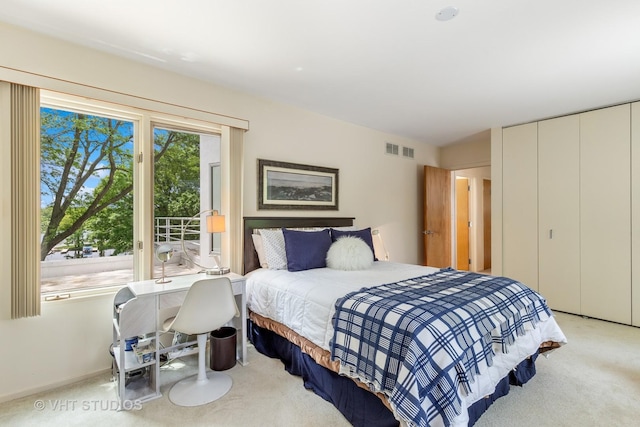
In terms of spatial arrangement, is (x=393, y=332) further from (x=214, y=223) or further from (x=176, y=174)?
(x=176, y=174)

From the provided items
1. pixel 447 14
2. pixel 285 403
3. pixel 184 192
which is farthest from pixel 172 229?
pixel 447 14

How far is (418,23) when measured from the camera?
6.56 feet

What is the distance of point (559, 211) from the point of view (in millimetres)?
3814

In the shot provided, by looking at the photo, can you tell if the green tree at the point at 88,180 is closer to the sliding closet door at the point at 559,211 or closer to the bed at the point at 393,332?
the bed at the point at 393,332

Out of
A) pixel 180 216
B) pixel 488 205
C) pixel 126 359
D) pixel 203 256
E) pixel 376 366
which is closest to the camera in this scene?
pixel 376 366

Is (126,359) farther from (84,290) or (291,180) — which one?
(291,180)

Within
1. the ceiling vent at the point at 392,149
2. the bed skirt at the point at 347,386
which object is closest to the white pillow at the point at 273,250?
the bed skirt at the point at 347,386

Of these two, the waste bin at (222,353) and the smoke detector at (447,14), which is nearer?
the smoke detector at (447,14)

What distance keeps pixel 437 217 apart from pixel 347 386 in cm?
387

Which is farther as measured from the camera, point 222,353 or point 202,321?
point 222,353

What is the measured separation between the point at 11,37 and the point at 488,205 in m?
7.59

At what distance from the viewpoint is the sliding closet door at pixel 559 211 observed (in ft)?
12.1

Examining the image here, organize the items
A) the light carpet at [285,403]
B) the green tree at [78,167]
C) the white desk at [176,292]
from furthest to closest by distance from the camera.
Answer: the green tree at [78,167]
the white desk at [176,292]
the light carpet at [285,403]

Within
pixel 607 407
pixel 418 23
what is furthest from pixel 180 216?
pixel 607 407
